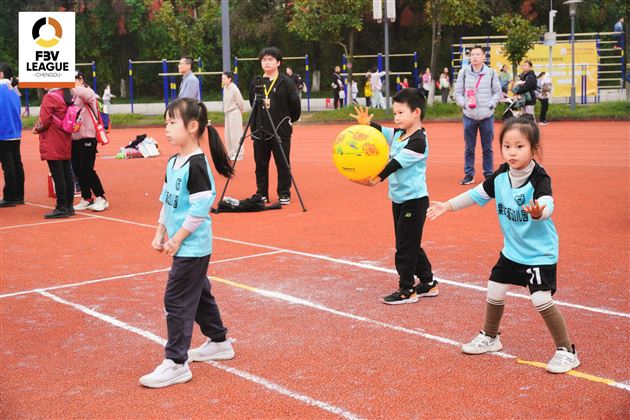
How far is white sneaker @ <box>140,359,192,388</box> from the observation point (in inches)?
208

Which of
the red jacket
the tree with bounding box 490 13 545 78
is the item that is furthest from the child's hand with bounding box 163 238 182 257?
the tree with bounding box 490 13 545 78

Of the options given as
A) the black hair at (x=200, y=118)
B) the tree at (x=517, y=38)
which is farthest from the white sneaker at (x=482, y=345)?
the tree at (x=517, y=38)

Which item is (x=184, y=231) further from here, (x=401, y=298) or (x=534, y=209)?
(x=401, y=298)

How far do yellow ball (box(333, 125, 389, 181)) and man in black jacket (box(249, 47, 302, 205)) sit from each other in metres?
5.84

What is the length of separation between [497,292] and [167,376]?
2.18m

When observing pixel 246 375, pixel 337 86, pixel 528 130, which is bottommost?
pixel 246 375

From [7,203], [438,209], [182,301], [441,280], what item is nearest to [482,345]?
[438,209]

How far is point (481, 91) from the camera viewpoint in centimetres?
1425

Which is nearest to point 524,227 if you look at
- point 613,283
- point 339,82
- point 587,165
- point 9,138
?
point 613,283

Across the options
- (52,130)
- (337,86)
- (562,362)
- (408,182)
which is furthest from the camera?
(337,86)

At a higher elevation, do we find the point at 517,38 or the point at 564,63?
the point at 517,38

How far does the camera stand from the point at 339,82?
123ft

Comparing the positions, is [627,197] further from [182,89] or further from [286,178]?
[182,89]

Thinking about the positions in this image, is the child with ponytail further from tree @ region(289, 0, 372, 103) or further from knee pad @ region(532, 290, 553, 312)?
tree @ region(289, 0, 372, 103)
